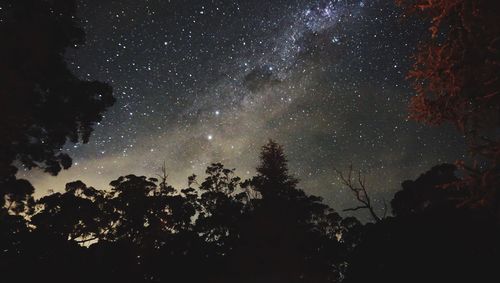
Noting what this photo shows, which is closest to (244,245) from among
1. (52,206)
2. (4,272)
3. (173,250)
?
(173,250)

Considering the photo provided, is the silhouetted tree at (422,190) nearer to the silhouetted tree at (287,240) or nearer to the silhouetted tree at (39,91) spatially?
the silhouetted tree at (287,240)

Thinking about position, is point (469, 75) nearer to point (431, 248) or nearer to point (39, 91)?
point (431, 248)

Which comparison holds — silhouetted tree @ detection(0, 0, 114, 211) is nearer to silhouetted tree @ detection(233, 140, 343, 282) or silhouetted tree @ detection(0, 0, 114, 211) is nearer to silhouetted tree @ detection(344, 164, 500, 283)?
silhouetted tree @ detection(344, 164, 500, 283)

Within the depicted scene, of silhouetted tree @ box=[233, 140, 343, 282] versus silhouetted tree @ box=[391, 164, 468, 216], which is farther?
silhouetted tree @ box=[233, 140, 343, 282]

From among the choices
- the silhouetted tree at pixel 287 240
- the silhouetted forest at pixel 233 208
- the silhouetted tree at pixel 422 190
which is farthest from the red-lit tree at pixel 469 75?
the silhouetted tree at pixel 287 240

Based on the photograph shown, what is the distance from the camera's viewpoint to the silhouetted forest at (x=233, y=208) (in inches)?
256

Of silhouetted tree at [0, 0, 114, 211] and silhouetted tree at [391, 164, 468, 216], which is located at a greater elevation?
silhouetted tree at [0, 0, 114, 211]

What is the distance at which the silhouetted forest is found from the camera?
21.4ft

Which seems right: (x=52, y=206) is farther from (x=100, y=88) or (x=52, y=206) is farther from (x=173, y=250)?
(x=100, y=88)

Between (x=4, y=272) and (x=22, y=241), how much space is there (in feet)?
12.4

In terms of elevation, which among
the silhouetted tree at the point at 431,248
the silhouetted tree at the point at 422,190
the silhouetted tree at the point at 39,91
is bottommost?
the silhouetted tree at the point at 431,248

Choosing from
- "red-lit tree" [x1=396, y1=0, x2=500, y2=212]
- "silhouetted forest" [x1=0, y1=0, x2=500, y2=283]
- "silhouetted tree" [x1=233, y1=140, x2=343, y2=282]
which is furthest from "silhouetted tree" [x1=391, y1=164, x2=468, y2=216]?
"red-lit tree" [x1=396, y1=0, x2=500, y2=212]

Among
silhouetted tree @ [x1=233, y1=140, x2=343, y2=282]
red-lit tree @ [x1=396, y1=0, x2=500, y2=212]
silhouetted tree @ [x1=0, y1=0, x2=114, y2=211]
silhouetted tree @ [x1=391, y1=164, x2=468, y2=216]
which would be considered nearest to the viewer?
red-lit tree @ [x1=396, y1=0, x2=500, y2=212]

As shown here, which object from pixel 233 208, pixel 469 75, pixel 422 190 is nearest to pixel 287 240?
pixel 233 208
